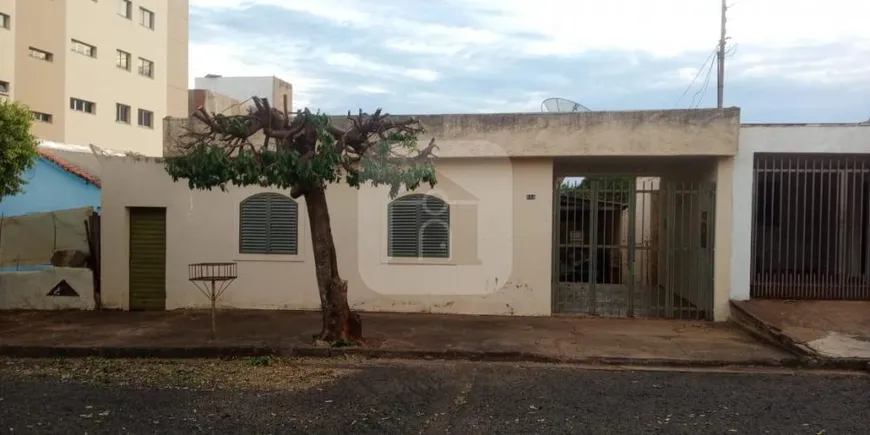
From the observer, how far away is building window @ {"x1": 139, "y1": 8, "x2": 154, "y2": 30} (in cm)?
3477

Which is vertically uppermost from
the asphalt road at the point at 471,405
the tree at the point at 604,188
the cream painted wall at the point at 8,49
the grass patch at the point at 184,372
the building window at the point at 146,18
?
the building window at the point at 146,18

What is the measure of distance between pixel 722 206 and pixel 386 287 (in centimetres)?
521

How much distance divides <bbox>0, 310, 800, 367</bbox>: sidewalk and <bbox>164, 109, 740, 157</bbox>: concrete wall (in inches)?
100

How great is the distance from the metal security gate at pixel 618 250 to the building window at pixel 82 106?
87.9ft

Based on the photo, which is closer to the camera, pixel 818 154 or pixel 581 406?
pixel 581 406

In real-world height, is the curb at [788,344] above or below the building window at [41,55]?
below

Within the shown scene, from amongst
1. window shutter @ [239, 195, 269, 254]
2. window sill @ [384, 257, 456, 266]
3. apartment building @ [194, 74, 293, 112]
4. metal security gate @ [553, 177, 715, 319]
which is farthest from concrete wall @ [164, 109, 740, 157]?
apartment building @ [194, 74, 293, 112]

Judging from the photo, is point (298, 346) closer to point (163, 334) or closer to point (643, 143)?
point (163, 334)

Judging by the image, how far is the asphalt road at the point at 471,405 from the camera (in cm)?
522

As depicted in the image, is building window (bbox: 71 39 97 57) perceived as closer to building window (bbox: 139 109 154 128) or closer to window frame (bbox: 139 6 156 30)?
building window (bbox: 139 109 154 128)

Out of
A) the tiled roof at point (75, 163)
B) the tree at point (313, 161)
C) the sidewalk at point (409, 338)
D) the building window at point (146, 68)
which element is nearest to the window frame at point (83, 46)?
the building window at point (146, 68)

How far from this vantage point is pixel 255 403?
5895mm

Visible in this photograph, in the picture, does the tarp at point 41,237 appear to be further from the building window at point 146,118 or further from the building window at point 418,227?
the building window at point 146,118

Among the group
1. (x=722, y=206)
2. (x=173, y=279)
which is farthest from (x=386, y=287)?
(x=722, y=206)
